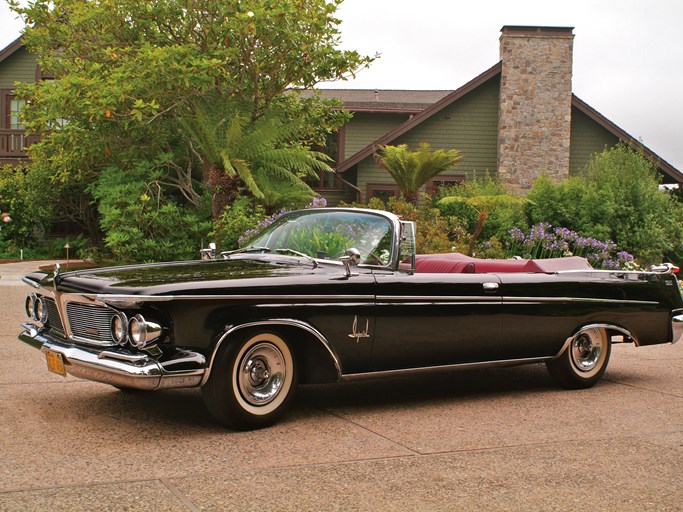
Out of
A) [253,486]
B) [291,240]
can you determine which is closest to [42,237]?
[291,240]

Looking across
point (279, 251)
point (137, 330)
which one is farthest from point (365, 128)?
point (137, 330)

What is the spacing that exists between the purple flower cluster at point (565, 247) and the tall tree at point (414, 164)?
310 centimetres

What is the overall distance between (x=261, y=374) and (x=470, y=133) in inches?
837

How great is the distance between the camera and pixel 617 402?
6.50 meters

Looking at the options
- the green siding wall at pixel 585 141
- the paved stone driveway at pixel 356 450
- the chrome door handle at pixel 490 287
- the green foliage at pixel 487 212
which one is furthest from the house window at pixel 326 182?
the chrome door handle at pixel 490 287

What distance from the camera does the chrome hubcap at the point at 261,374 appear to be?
5133 mm

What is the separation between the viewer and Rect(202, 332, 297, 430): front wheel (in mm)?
5004

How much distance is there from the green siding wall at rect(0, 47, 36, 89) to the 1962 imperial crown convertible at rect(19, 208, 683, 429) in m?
23.8

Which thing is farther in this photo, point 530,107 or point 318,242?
point 530,107

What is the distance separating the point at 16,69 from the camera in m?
27.9

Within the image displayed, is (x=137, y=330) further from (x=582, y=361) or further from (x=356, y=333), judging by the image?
(x=582, y=361)

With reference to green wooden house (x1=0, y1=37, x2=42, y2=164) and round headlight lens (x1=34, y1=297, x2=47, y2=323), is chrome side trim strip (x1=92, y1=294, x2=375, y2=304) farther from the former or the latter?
green wooden house (x1=0, y1=37, x2=42, y2=164)

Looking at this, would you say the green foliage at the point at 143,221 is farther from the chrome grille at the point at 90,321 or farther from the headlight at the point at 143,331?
the headlight at the point at 143,331

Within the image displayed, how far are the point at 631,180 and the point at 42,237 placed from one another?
17.5 metres
